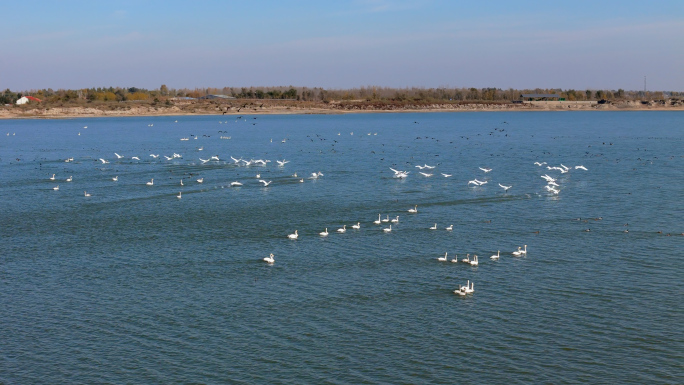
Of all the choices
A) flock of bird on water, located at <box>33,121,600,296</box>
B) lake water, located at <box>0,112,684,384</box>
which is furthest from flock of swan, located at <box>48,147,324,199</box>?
lake water, located at <box>0,112,684,384</box>

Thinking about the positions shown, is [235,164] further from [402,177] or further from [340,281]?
[340,281]

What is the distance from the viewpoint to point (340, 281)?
38.9m

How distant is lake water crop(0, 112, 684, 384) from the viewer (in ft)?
94.8

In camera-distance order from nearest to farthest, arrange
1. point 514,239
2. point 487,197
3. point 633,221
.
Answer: point 514,239, point 633,221, point 487,197

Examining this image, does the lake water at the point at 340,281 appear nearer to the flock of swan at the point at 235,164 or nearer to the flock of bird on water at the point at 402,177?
the flock of bird on water at the point at 402,177

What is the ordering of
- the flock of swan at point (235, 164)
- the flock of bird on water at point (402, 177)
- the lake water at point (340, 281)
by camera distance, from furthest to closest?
the flock of swan at point (235, 164) → the flock of bird on water at point (402, 177) → the lake water at point (340, 281)

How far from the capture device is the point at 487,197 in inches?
2510

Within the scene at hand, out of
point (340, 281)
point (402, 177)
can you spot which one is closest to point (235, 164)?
point (402, 177)

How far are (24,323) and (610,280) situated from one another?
102 ft

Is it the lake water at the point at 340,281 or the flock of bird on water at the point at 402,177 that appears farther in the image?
the flock of bird on water at the point at 402,177

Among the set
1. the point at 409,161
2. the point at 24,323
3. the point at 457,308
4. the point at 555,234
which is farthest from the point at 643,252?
the point at 409,161

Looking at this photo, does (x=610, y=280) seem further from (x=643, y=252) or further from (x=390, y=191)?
(x=390, y=191)

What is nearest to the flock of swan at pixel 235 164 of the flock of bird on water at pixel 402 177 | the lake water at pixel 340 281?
the flock of bird on water at pixel 402 177

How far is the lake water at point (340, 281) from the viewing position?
94.8 ft
